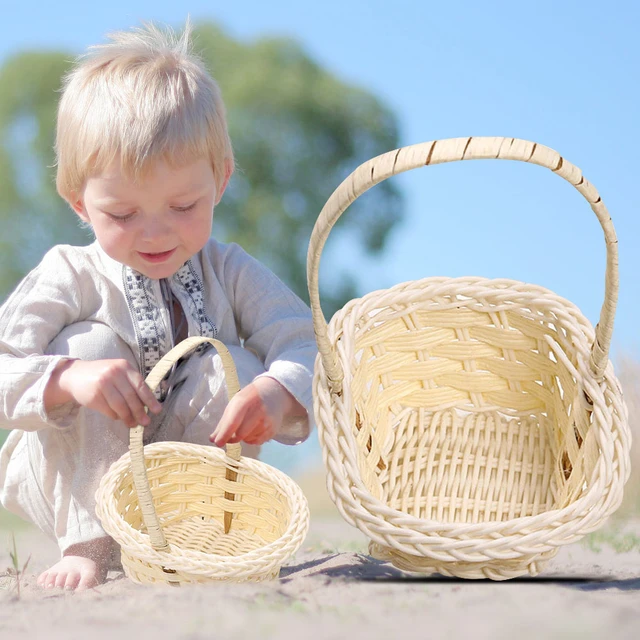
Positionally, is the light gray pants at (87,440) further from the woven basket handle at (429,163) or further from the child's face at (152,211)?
the woven basket handle at (429,163)

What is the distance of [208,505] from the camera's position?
1498 millimetres

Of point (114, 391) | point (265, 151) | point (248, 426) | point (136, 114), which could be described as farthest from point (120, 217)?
point (265, 151)

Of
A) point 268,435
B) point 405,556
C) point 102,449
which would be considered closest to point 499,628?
point 405,556

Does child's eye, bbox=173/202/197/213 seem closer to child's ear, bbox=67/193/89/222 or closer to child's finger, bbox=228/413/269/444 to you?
child's ear, bbox=67/193/89/222

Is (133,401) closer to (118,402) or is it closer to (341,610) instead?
(118,402)

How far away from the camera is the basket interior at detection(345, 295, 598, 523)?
157 cm

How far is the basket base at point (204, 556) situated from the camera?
113cm

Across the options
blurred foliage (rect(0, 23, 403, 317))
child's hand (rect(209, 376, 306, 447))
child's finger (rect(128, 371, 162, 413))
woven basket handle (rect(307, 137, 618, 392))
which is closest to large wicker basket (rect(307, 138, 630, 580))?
woven basket handle (rect(307, 137, 618, 392))

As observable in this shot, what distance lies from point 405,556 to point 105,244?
0.77 metres

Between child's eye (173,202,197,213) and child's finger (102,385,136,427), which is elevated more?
child's eye (173,202,197,213)

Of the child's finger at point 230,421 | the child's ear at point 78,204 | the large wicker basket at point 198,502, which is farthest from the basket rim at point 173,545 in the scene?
the child's ear at point 78,204

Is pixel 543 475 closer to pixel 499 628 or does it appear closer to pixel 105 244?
pixel 499 628

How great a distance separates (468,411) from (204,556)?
805mm

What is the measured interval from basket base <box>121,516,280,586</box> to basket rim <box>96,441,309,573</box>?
16 millimetres
